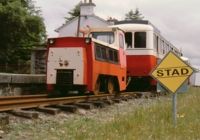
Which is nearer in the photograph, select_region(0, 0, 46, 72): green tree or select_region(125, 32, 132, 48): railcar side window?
select_region(125, 32, 132, 48): railcar side window

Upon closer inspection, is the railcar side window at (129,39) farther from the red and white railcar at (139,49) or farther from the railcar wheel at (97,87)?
the railcar wheel at (97,87)

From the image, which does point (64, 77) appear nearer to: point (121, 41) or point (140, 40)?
point (121, 41)

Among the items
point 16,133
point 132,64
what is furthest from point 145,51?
point 16,133

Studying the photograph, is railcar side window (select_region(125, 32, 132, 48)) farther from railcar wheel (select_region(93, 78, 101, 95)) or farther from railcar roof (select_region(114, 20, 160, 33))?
railcar wheel (select_region(93, 78, 101, 95))

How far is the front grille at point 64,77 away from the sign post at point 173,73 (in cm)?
528

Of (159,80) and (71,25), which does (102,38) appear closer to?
(159,80)

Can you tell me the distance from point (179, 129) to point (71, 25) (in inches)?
2141

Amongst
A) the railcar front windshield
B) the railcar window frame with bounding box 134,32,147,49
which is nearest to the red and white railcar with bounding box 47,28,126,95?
the railcar front windshield

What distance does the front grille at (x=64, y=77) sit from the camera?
1491 centimetres

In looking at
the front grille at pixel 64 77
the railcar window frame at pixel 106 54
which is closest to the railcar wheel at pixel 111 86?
the railcar window frame at pixel 106 54

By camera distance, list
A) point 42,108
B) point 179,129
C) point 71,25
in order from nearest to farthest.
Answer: point 179,129 → point 42,108 → point 71,25

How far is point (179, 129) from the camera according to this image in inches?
368

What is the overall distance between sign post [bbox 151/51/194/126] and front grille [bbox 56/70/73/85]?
17.3ft

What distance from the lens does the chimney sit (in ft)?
187
